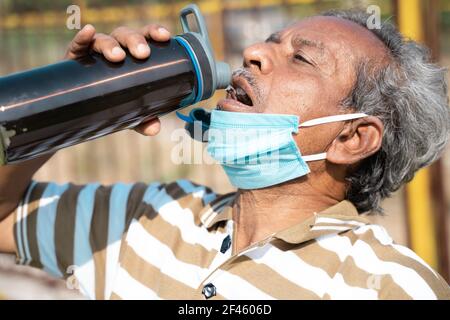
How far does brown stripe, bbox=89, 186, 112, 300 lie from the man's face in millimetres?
506

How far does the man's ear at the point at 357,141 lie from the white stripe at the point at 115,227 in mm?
663

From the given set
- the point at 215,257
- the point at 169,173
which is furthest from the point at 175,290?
the point at 169,173

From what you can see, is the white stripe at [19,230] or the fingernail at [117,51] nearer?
the fingernail at [117,51]

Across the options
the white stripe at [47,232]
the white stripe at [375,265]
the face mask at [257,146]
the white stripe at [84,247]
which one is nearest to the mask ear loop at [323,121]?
the face mask at [257,146]

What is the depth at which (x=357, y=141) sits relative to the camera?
81.2 inches

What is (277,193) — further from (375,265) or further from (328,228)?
(375,265)

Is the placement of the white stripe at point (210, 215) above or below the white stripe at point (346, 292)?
above

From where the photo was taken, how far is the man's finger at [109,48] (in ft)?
5.15

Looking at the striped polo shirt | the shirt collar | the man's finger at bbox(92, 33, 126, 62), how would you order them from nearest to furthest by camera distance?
the man's finger at bbox(92, 33, 126, 62)
the striped polo shirt
the shirt collar

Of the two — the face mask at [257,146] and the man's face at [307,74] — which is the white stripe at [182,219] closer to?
the face mask at [257,146]

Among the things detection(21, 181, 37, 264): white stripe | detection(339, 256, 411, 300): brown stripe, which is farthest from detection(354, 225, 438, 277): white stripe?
detection(21, 181, 37, 264): white stripe

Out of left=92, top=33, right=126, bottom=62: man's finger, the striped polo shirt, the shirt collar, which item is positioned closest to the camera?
left=92, top=33, right=126, bottom=62: man's finger

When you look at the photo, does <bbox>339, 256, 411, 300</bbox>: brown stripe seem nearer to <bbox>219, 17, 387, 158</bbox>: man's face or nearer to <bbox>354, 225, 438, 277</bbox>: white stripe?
<bbox>354, 225, 438, 277</bbox>: white stripe

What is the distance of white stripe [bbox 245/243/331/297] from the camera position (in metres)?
1.79
